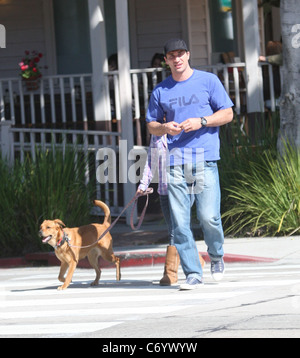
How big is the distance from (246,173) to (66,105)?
5.94 m

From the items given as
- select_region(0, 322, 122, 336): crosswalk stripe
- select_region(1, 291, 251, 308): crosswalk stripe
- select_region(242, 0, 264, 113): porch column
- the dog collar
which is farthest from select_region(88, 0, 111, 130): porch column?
select_region(0, 322, 122, 336): crosswalk stripe

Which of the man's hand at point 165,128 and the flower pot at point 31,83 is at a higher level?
the flower pot at point 31,83

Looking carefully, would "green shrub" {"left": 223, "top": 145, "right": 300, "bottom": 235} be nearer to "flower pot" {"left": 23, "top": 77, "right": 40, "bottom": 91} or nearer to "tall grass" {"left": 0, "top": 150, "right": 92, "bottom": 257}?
"tall grass" {"left": 0, "top": 150, "right": 92, "bottom": 257}

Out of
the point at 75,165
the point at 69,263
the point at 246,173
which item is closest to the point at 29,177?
the point at 75,165

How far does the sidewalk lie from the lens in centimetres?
1088

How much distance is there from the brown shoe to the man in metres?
0.42

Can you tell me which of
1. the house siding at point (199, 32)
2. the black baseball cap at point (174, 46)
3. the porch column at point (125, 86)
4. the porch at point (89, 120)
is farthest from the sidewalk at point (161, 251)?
the house siding at point (199, 32)

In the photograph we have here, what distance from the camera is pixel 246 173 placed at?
13008 millimetres

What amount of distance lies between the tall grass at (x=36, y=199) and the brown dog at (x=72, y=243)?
126 inches

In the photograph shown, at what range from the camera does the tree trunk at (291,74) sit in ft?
42.0

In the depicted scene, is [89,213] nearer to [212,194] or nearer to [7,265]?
[7,265]

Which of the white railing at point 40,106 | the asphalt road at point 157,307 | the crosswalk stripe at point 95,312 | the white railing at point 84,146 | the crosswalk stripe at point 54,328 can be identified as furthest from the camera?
the white railing at point 40,106

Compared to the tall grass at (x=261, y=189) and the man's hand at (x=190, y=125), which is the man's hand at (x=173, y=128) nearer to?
the man's hand at (x=190, y=125)

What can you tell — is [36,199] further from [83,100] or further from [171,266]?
[171,266]
